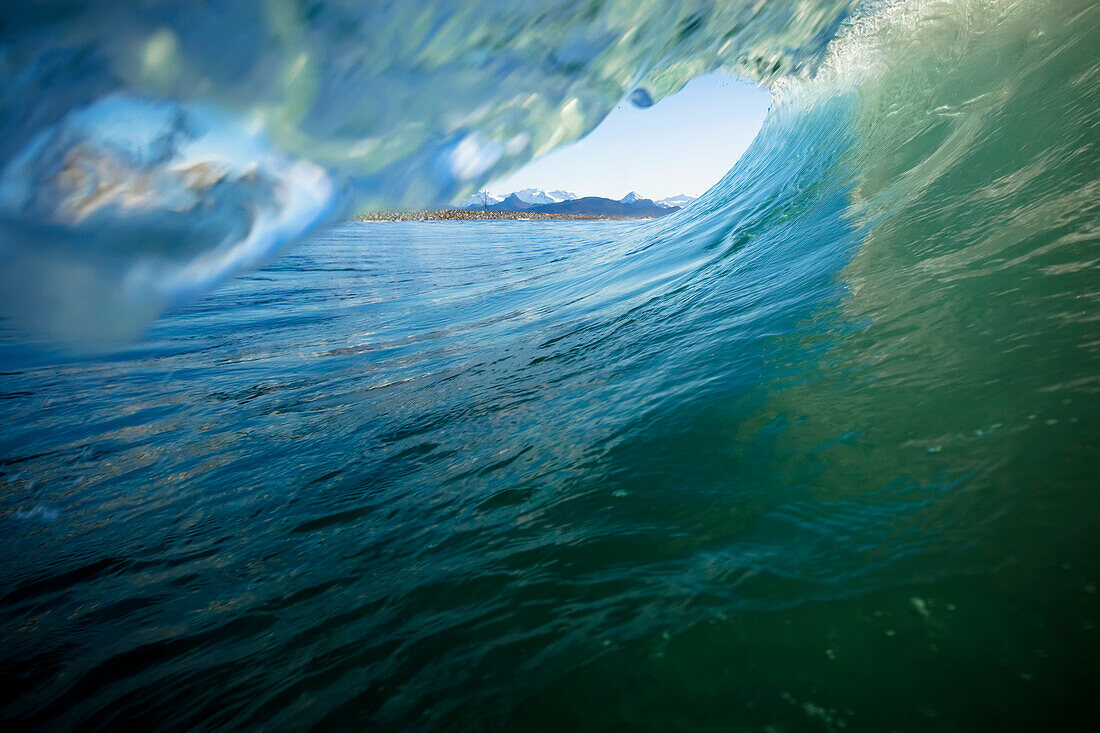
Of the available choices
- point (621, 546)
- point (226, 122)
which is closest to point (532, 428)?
point (621, 546)

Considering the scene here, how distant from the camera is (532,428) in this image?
2.86 m

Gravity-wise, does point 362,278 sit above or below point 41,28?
above

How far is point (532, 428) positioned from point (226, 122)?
2217mm

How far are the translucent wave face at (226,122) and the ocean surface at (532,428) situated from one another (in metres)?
0.02

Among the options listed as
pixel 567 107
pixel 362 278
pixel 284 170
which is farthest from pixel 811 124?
pixel 362 278

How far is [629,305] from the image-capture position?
5.37 metres

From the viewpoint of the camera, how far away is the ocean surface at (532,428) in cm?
130

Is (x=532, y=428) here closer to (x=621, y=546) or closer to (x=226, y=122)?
(x=621, y=546)

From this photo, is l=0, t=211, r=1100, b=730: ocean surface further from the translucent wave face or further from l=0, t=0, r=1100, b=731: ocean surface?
the translucent wave face

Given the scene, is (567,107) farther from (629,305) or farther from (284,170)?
(284,170)

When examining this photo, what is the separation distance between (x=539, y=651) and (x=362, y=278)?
13.0 m

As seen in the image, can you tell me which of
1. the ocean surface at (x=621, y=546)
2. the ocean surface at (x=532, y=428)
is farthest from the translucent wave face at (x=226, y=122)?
the ocean surface at (x=621, y=546)

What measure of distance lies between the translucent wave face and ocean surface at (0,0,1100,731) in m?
0.02

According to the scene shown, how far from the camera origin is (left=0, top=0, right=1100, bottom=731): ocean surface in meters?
1.30
